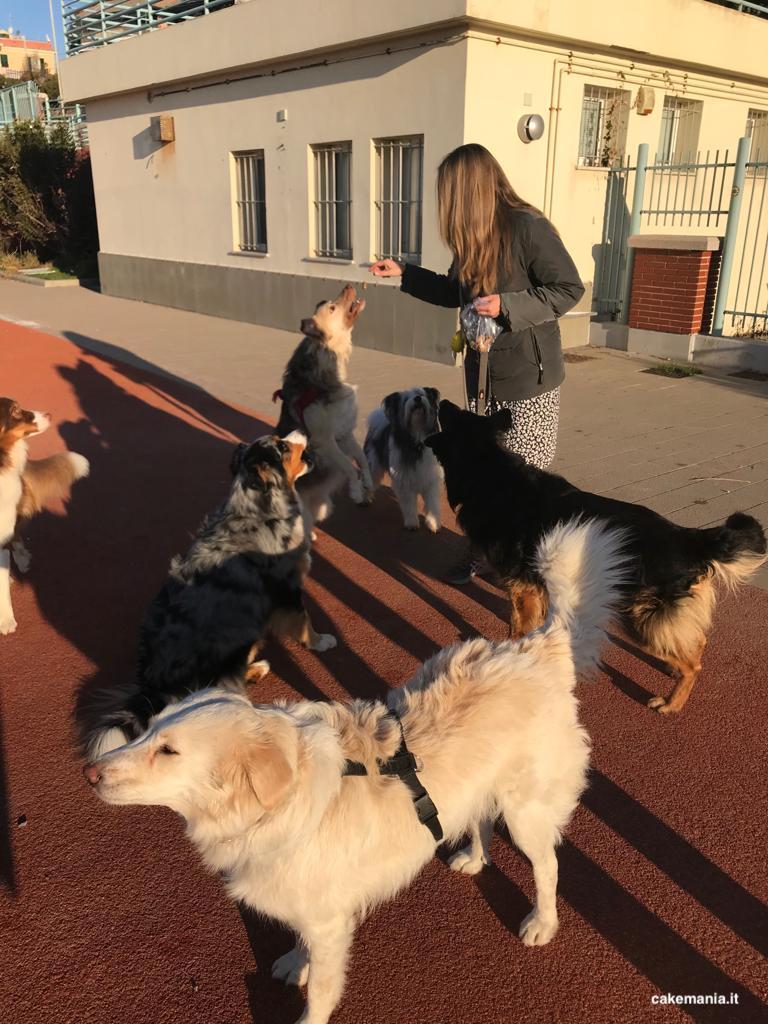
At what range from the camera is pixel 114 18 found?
19.6m

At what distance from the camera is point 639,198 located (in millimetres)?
11641

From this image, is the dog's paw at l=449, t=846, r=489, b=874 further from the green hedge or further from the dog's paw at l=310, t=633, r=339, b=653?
the green hedge

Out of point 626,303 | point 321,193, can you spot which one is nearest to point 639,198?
point 626,303

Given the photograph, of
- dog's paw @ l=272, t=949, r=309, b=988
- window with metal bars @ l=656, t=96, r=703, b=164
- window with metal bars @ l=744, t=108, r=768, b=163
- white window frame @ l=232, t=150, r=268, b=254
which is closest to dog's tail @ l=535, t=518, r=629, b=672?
dog's paw @ l=272, t=949, r=309, b=988

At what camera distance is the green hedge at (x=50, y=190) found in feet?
80.7

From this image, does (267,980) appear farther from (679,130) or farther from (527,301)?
(679,130)

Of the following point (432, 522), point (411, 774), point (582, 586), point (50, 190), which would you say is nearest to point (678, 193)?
point (432, 522)

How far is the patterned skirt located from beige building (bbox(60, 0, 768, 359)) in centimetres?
731

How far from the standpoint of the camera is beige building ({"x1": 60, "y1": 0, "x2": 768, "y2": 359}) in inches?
423

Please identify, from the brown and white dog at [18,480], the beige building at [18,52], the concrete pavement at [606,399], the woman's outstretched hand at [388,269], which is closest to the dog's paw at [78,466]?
the brown and white dog at [18,480]

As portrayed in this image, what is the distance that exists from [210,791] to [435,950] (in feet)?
4.00

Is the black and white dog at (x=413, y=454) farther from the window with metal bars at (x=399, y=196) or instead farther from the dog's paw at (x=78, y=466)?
the window with metal bars at (x=399, y=196)

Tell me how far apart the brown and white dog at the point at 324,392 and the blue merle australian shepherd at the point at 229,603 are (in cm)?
184

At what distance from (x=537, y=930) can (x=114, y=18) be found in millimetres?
23860
